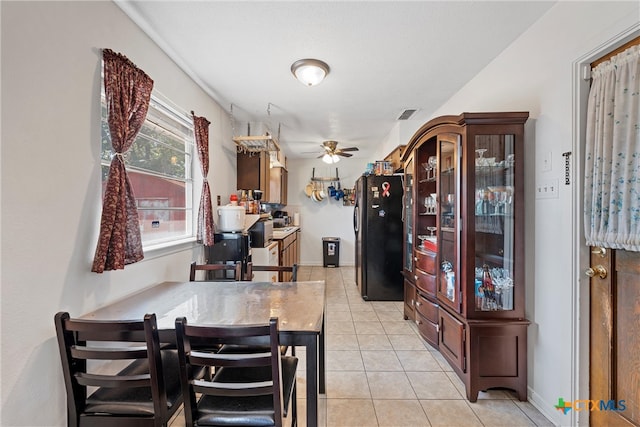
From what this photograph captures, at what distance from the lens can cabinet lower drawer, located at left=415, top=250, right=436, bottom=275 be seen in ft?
8.78

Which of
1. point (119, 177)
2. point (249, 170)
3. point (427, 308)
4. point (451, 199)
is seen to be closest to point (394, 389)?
point (427, 308)

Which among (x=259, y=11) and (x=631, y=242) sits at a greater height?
(x=259, y=11)

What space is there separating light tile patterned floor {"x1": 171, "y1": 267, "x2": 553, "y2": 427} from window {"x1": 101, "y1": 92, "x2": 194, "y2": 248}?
1470 mm

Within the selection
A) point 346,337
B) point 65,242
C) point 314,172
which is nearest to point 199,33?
point 65,242

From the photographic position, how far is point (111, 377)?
1.17 m

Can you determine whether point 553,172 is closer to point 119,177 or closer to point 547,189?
point 547,189

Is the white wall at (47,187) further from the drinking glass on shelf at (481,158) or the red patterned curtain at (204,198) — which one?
the drinking glass on shelf at (481,158)

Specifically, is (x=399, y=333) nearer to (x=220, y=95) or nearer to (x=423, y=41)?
(x=423, y=41)

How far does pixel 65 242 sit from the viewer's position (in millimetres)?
1423

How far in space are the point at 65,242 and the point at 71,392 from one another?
70 cm

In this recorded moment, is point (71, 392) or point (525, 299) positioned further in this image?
point (525, 299)

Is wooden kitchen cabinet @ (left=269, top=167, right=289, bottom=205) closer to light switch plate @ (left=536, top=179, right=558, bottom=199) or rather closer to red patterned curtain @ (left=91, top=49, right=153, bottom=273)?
red patterned curtain @ (left=91, top=49, right=153, bottom=273)

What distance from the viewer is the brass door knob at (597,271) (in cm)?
151

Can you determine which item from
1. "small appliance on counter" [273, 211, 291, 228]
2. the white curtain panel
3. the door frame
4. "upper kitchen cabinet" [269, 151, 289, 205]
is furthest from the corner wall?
"small appliance on counter" [273, 211, 291, 228]
